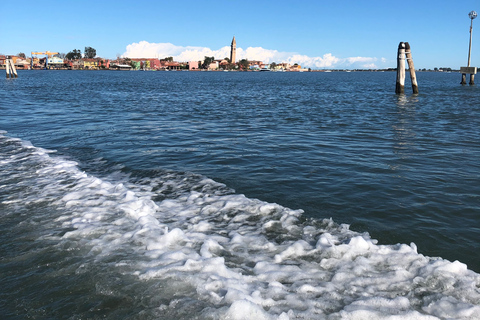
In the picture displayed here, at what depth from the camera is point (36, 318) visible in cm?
351

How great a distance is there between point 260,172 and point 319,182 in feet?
5.04

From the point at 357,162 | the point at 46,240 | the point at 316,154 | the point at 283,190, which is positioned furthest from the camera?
the point at 316,154

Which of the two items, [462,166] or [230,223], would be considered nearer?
[230,223]

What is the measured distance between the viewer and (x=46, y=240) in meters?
5.17

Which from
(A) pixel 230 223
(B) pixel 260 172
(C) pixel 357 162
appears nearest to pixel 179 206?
(A) pixel 230 223

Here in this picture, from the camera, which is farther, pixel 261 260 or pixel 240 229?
pixel 240 229

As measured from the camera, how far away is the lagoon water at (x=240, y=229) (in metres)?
3.85

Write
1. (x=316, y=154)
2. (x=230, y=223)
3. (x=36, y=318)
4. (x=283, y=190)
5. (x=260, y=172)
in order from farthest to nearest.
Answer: (x=316, y=154) < (x=260, y=172) < (x=283, y=190) < (x=230, y=223) < (x=36, y=318)

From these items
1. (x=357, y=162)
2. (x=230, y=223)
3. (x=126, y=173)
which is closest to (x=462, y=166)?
(x=357, y=162)

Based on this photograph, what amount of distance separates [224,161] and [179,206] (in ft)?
11.7

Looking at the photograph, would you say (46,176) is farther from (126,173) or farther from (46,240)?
(46,240)

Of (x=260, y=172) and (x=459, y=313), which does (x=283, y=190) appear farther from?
(x=459, y=313)

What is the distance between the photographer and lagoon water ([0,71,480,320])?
3852 mm

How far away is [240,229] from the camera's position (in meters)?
5.82
